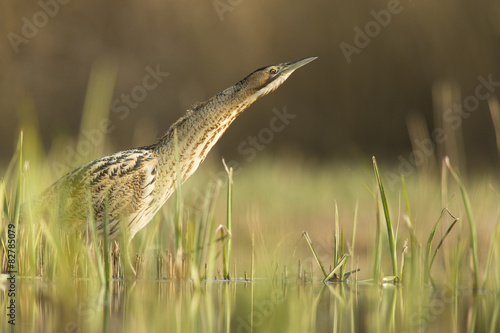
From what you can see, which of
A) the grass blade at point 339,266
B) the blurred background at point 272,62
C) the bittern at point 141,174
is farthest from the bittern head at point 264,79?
the blurred background at point 272,62

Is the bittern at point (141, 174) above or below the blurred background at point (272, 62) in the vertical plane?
below

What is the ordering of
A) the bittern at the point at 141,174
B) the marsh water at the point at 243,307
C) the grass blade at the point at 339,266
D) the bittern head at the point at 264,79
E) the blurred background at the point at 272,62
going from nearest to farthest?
the marsh water at the point at 243,307, the grass blade at the point at 339,266, the bittern at the point at 141,174, the bittern head at the point at 264,79, the blurred background at the point at 272,62

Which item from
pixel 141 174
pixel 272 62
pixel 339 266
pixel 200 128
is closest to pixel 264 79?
pixel 200 128

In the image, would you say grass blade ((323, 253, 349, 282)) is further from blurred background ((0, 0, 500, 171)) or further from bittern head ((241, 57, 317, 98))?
blurred background ((0, 0, 500, 171))

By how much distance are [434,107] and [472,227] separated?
335cm

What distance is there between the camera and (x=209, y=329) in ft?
4.50

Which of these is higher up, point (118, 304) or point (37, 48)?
point (37, 48)

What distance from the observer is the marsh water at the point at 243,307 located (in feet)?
4.65

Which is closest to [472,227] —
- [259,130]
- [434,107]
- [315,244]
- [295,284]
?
[295,284]

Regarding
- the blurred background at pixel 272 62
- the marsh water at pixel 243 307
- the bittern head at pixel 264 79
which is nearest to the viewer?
the marsh water at pixel 243 307

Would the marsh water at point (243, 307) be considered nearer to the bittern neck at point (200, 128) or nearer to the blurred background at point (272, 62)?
the bittern neck at point (200, 128)

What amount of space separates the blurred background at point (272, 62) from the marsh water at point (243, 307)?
305 centimetres

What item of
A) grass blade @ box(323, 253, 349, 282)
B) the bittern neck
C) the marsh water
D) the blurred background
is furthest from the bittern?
the blurred background

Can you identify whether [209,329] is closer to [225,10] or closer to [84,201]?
[84,201]
